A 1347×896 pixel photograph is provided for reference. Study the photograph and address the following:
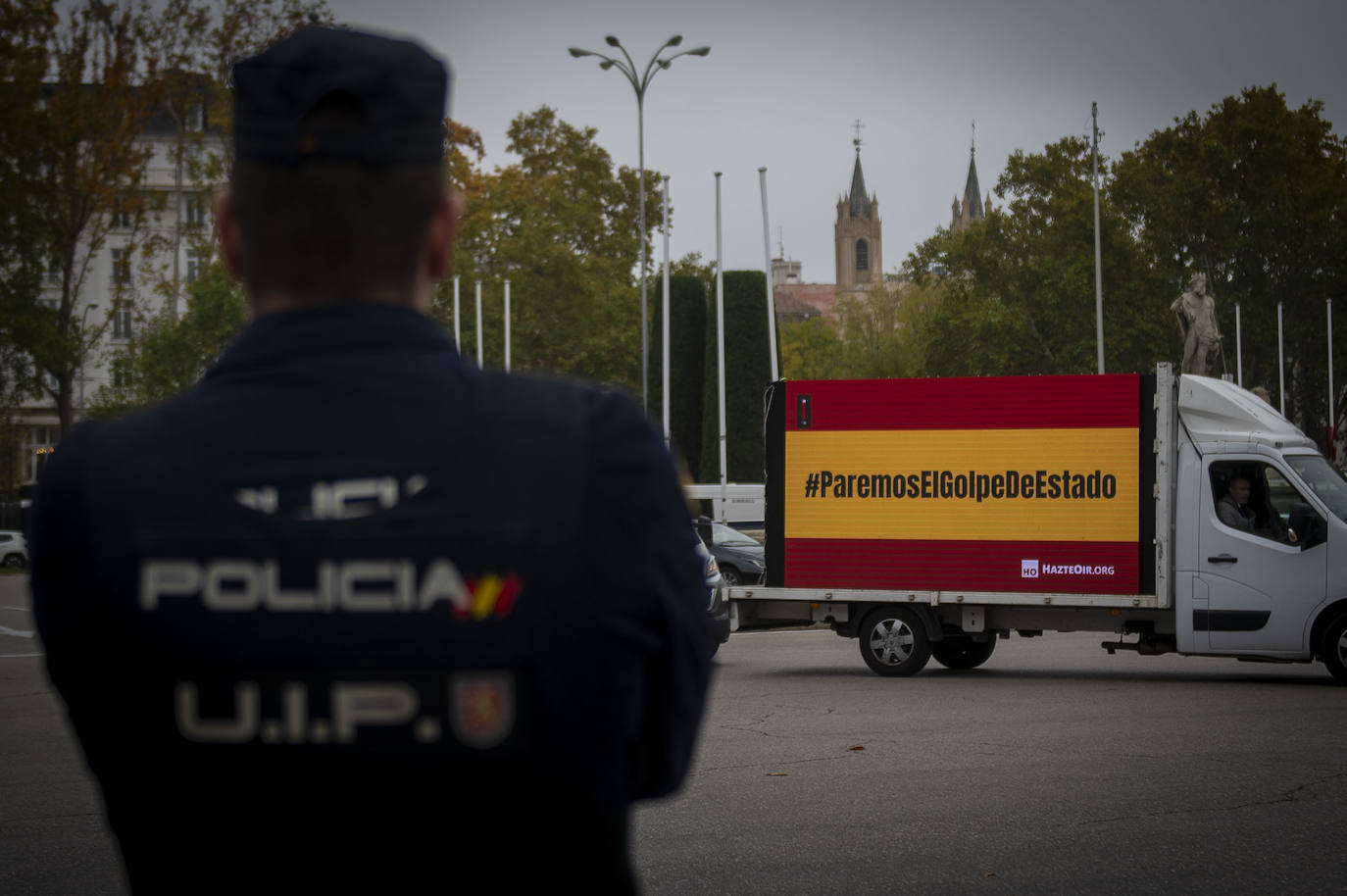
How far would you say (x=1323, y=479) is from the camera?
14414mm

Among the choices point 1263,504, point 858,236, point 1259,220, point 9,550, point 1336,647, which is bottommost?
point 9,550

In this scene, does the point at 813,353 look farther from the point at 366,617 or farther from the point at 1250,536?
the point at 366,617

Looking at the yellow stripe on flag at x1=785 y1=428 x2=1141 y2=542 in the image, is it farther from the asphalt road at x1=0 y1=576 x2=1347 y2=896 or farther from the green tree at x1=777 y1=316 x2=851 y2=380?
the green tree at x1=777 y1=316 x2=851 y2=380

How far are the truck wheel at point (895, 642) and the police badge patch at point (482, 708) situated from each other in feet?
46.2

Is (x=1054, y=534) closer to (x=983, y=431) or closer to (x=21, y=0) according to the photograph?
(x=983, y=431)

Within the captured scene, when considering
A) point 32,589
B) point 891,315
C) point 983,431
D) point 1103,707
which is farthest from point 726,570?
point 891,315

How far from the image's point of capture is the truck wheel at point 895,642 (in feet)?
50.1

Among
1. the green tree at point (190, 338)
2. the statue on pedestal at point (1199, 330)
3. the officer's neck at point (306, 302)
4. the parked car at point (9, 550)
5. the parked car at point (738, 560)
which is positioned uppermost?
the green tree at point (190, 338)

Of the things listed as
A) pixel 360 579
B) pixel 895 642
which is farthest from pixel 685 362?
pixel 360 579

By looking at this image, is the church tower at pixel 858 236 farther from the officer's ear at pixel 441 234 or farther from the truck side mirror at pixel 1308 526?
the officer's ear at pixel 441 234

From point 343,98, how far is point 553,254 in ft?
190

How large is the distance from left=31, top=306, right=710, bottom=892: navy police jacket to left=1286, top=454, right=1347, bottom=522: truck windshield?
13897 millimetres

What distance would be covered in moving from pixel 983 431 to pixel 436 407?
45.5ft

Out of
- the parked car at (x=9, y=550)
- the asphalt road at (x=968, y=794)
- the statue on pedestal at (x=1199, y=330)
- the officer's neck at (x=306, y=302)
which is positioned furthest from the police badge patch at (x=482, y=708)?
the parked car at (x=9, y=550)
